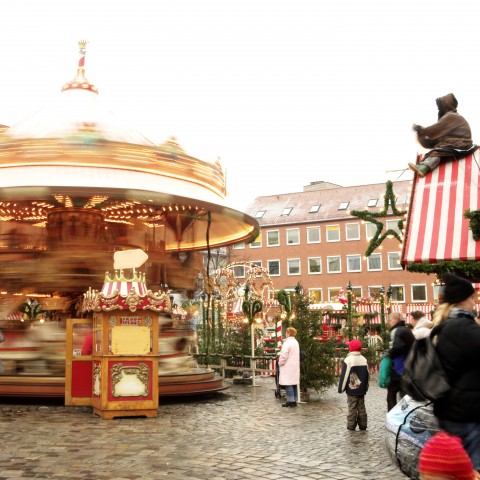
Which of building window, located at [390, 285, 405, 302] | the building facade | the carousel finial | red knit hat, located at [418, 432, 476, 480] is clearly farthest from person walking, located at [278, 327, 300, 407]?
building window, located at [390, 285, 405, 302]

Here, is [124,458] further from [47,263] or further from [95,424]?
[47,263]

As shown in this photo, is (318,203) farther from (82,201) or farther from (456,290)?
(456,290)

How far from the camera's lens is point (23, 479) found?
6.77m

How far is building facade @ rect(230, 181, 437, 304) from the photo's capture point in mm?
59562

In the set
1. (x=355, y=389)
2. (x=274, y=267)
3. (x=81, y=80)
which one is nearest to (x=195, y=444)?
(x=355, y=389)

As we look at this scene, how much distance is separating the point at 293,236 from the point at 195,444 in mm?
56376

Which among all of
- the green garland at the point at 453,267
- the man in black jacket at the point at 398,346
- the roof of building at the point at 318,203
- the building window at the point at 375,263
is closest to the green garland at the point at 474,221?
the green garland at the point at 453,267

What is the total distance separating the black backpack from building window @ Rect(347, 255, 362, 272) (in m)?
57.7

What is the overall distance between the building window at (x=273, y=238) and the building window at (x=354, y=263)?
7.71m

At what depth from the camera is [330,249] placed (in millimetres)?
63000

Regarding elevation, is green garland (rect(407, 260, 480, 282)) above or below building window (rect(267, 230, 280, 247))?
below

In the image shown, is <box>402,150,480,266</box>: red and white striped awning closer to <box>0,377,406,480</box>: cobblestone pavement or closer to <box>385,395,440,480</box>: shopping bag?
<box>0,377,406,480</box>: cobblestone pavement

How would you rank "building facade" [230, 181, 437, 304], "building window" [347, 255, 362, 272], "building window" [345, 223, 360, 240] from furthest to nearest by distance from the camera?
"building window" [345, 223, 360, 240] < "building window" [347, 255, 362, 272] < "building facade" [230, 181, 437, 304]

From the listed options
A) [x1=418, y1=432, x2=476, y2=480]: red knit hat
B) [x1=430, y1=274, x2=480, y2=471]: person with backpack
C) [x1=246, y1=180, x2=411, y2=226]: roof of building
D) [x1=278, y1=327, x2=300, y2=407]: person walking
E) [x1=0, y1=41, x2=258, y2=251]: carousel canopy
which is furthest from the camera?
[x1=246, y1=180, x2=411, y2=226]: roof of building
